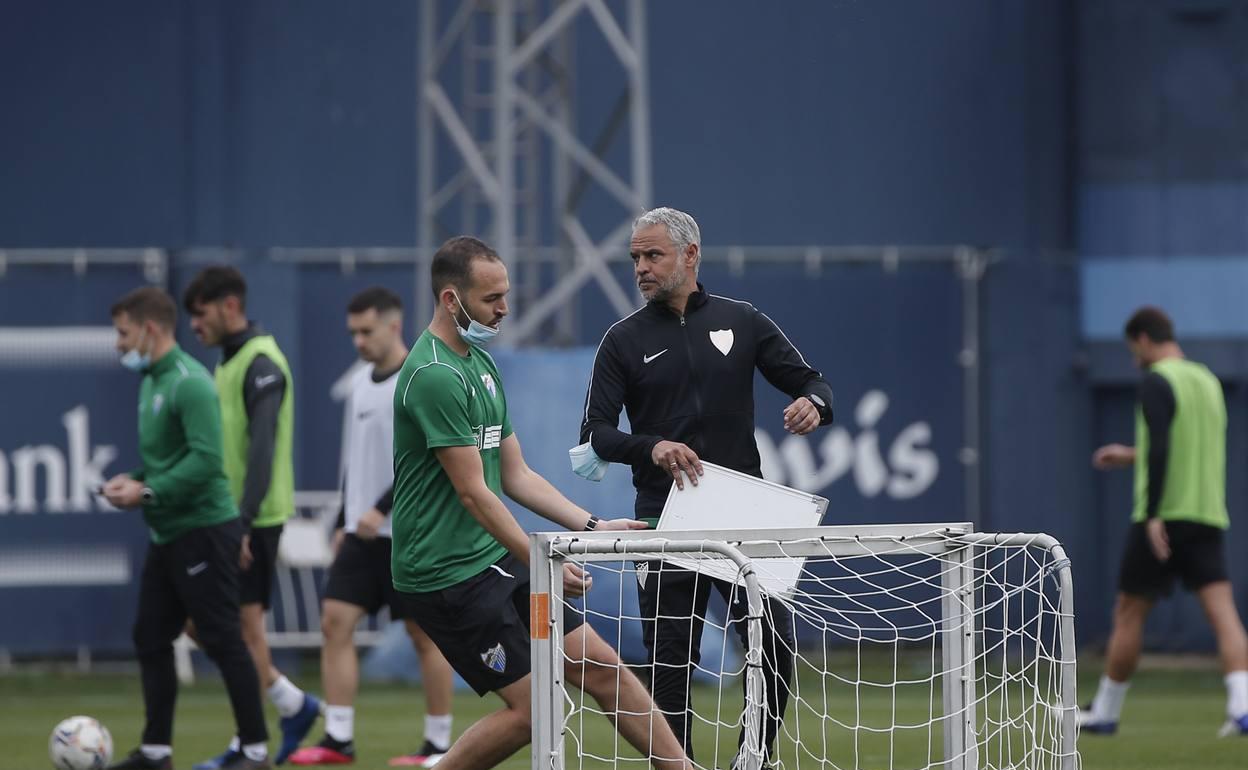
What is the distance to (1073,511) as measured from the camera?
1678 cm

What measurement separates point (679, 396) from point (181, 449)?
2.75 metres

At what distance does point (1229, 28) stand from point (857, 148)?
327cm

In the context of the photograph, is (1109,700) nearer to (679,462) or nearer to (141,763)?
(679,462)

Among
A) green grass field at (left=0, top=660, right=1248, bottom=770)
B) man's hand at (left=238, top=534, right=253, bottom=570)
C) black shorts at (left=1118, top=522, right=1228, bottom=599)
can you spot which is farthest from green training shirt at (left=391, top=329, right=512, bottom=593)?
black shorts at (left=1118, top=522, right=1228, bottom=599)

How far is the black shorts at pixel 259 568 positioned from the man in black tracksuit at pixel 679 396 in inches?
123

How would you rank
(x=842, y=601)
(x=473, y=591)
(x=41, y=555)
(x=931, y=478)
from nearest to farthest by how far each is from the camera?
(x=473, y=591)
(x=842, y=601)
(x=41, y=555)
(x=931, y=478)

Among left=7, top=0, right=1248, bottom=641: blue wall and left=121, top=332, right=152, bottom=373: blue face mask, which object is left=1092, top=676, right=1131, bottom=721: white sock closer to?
left=121, top=332, right=152, bottom=373: blue face mask

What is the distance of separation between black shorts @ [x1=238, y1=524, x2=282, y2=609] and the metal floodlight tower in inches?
153

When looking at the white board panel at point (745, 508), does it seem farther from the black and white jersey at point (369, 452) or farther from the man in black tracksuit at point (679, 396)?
the black and white jersey at point (369, 452)

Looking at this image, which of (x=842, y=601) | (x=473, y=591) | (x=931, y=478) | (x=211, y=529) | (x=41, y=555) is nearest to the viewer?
(x=473, y=591)

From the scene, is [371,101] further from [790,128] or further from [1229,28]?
[1229,28]

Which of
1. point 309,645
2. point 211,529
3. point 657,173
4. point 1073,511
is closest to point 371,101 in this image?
point 657,173

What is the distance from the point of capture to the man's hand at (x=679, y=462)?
6.74 metres

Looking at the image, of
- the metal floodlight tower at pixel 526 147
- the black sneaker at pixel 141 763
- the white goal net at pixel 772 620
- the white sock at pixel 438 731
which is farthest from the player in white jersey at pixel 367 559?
the metal floodlight tower at pixel 526 147
